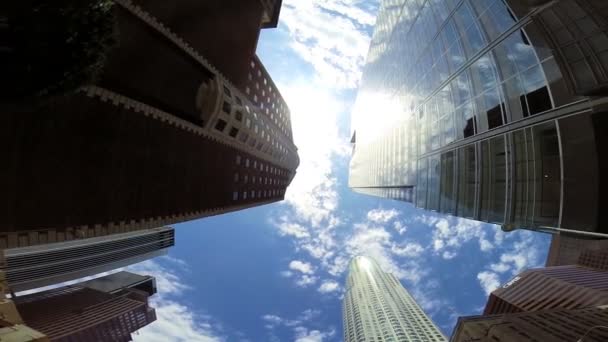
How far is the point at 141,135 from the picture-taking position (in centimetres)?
2511

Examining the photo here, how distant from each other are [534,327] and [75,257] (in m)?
143

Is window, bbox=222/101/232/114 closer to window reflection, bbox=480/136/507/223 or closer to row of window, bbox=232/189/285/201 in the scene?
row of window, bbox=232/189/285/201

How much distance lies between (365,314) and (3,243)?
196m

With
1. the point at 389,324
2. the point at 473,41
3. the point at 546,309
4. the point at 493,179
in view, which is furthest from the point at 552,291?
the point at 473,41

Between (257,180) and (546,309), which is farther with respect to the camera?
(546,309)

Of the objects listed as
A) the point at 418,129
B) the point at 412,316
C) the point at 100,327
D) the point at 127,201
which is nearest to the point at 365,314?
the point at 412,316

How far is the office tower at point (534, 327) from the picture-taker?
170 feet

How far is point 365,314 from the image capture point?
185625mm

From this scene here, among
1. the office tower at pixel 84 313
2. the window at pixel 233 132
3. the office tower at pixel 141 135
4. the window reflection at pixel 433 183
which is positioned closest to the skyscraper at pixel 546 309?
the window reflection at pixel 433 183

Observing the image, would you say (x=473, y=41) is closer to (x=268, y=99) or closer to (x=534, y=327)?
(x=268, y=99)

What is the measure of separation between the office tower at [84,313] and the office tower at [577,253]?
16503 cm

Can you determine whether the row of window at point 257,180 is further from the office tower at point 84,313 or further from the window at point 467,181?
the office tower at point 84,313

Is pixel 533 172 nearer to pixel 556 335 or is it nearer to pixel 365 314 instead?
pixel 556 335

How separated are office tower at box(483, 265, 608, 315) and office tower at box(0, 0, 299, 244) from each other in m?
106
